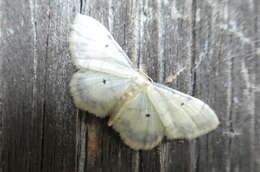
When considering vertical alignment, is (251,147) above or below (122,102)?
below

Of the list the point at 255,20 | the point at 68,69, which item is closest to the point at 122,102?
the point at 68,69

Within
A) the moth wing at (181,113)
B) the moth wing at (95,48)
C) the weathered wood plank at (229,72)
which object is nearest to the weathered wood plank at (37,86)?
the moth wing at (95,48)

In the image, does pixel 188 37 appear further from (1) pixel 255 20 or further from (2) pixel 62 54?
(2) pixel 62 54

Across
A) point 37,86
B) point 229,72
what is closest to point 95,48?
point 37,86

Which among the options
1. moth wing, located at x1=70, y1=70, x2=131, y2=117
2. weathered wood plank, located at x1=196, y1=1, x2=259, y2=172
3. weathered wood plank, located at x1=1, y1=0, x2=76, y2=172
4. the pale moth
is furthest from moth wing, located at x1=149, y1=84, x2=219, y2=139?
weathered wood plank, located at x1=1, y1=0, x2=76, y2=172

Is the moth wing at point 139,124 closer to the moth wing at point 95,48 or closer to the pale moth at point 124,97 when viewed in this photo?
the pale moth at point 124,97
